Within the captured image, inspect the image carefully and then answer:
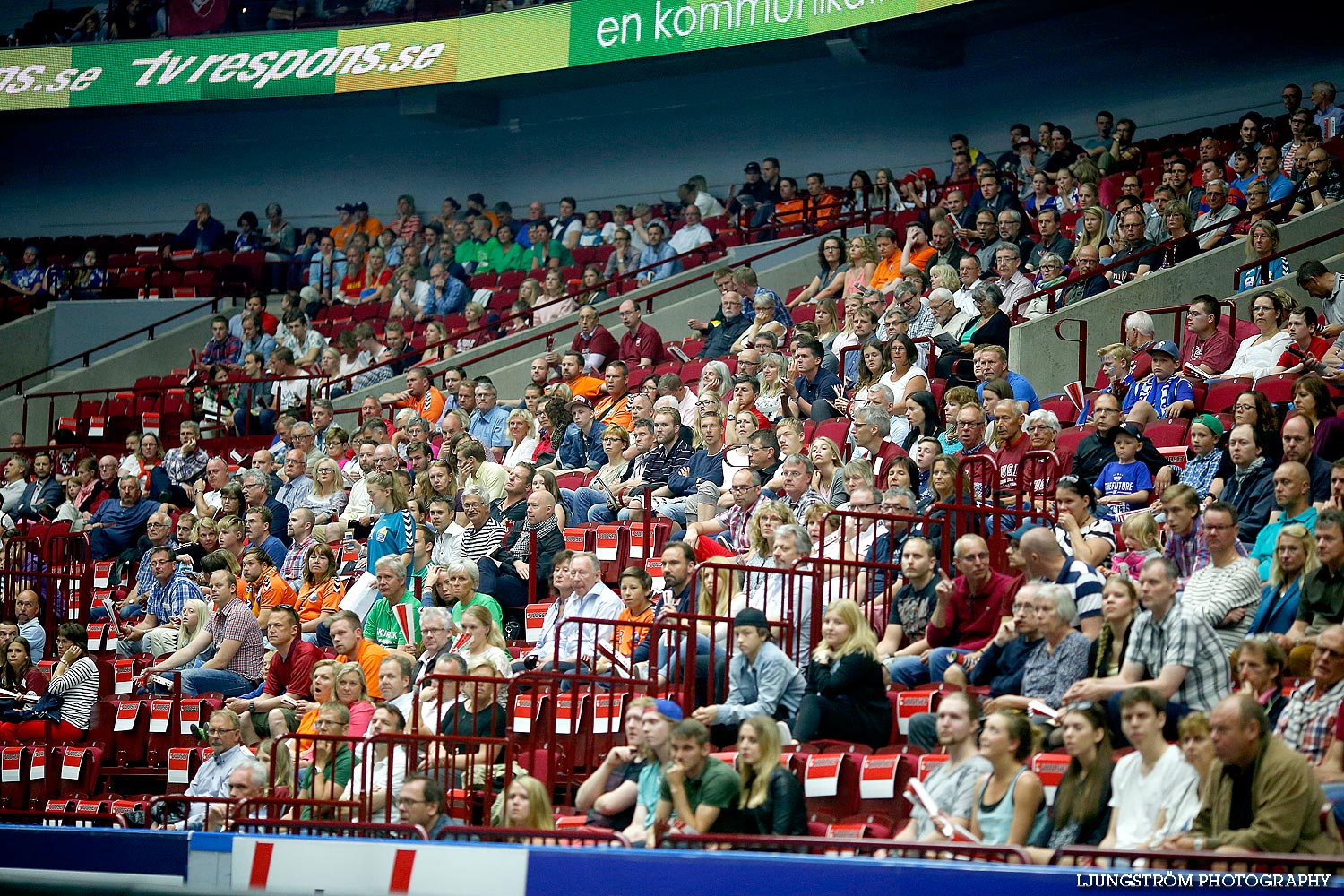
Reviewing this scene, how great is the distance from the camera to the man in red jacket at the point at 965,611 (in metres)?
7.36

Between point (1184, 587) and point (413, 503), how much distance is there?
5.49 meters

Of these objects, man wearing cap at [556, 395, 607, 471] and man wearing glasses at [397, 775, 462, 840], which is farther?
man wearing cap at [556, 395, 607, 471]

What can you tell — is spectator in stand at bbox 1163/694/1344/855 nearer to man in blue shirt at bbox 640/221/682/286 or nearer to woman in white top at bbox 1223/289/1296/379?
woman in white top at bbox 1223/289/1296/379

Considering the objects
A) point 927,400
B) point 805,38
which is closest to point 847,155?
point 805,38

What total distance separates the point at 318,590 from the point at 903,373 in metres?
4.08

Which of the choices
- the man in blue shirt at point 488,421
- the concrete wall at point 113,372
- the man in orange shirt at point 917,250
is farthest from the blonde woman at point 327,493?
the concrete wall at point 113,372

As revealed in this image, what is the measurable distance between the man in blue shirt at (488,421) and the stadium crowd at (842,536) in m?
0.03

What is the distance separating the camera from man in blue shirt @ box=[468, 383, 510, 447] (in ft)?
42.1

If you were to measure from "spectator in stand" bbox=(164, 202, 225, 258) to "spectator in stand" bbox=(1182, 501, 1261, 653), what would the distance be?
16.9 m

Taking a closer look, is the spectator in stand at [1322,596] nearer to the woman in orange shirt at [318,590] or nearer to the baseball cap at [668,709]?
the baseball cap at [668,709]

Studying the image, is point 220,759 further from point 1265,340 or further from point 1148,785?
point 1265,340

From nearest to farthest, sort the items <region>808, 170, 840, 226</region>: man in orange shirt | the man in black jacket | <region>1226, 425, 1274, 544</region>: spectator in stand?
<region>1226, 425, 1274, 544</region>: spectator in stand, the man in black jacket, <region>808, 170, 840, 226</region>: man in orange shirt

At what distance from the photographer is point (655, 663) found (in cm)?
735

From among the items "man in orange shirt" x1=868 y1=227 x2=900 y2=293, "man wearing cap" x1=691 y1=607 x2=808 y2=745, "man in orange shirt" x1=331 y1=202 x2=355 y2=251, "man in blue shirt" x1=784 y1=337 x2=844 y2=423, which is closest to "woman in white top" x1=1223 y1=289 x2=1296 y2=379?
"man in blue shirt" x1=784 y1=337 x2=844 y2=423
